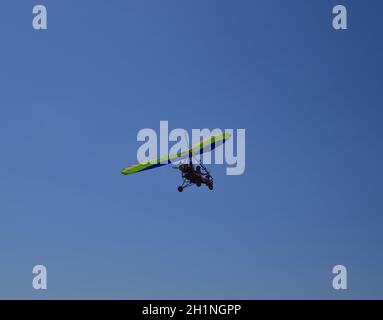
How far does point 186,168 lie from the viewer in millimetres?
58969

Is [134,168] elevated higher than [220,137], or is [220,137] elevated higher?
[220,137]
